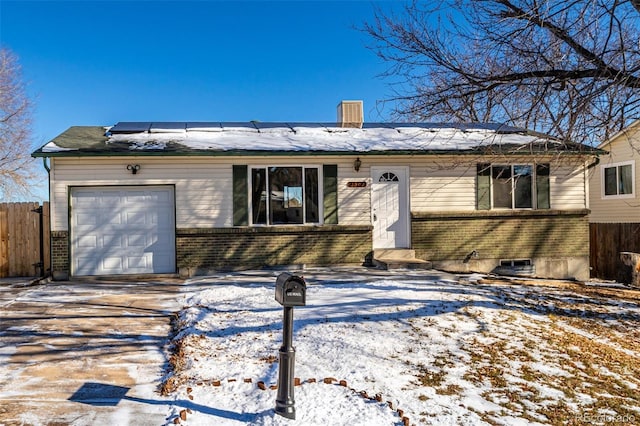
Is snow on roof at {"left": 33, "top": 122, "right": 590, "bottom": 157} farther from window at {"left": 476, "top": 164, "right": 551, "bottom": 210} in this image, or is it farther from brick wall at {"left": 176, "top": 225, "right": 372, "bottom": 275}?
brick wall at {"left": 176, "top": 225, "right": 372, "bottom": 275}

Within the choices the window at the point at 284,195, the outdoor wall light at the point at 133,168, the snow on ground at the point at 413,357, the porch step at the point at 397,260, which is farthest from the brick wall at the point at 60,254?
the porch step at the point at 397,260

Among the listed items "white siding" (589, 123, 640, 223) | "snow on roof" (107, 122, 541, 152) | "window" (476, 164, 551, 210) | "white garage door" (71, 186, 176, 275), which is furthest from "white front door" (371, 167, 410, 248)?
"white siding" (589, 123, 640, 223)

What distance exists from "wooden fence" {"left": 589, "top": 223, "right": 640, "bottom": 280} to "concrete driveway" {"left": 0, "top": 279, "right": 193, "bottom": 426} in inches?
491

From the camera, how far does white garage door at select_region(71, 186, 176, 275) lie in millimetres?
11766

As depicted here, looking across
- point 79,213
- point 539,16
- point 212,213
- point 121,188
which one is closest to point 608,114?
point 539,16

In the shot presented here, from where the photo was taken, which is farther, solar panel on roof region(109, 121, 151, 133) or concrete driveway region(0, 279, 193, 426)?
solar panel on roof region(109, 121, 151, 133)

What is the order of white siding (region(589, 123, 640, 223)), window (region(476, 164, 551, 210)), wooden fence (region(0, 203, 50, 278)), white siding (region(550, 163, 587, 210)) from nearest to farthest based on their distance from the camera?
1. wooden fence (region(0, 203, 50, 278))
2. window (region(476, 164, 551, 210))
3. white siding (region(550, 163, 587, 210))
4. white siding (region(589, 123, 640, 223))

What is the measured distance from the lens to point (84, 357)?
18.9 ft

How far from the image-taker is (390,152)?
12.7 meters

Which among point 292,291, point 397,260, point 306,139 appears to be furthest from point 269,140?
point 292,291

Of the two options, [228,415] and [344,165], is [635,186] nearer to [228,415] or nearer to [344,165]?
[344,165]

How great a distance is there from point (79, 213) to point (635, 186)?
19097mm

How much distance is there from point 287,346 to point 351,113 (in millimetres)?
12218

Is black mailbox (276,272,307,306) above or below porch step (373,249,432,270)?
above
